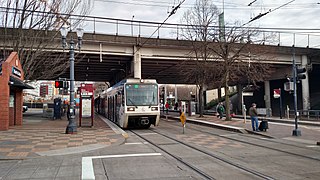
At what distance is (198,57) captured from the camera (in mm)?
32375

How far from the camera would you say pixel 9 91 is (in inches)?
802

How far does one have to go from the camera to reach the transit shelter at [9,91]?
18.7 meters

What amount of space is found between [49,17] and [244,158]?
65.9 ft

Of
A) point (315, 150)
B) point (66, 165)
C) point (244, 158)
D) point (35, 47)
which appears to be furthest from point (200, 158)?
point (35, 47)

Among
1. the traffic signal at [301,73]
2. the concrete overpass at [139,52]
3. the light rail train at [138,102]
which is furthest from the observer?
the concrete overpass at [139,52]

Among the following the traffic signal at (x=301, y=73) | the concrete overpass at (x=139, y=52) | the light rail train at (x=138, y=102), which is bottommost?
the light rail train at (x=138, y=102)

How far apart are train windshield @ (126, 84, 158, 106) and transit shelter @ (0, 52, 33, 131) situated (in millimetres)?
7264

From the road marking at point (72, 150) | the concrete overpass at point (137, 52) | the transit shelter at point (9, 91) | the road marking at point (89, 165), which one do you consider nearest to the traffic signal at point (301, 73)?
the road marking at point (89, 165)

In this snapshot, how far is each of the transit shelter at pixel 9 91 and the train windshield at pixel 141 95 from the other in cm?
726

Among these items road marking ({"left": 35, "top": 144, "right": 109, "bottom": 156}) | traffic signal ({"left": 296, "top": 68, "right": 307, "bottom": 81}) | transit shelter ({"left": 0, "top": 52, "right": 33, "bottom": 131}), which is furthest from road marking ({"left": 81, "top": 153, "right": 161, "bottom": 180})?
transit shelter ({"left": 0, "top": 52, "right": 33, "bottom": 131})

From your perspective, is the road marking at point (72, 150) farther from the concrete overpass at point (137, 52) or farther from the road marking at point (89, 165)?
the concrete overpass at point (137, 52)

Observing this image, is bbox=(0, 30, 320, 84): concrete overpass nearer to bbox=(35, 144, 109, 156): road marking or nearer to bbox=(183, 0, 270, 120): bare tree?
bbox=(183, 0, 270, 120): bare tree

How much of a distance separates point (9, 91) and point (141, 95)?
865cm

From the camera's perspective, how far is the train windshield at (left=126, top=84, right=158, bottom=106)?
63.9 ft
